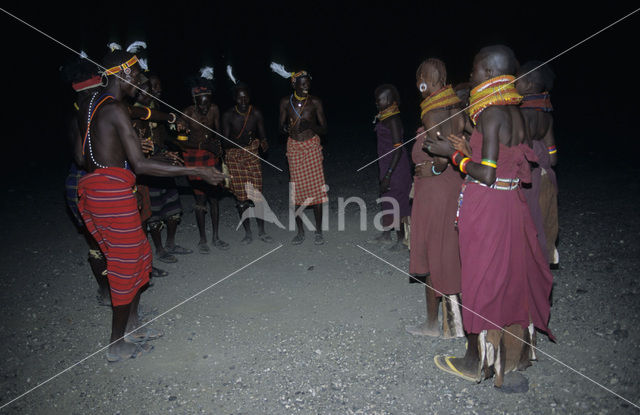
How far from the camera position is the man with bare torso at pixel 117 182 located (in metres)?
3.19

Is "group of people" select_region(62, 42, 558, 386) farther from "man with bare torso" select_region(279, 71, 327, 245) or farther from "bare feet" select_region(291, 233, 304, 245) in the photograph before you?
"bare feet" select_region(291, 233, 304, 245)

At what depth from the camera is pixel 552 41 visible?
72.3 feet

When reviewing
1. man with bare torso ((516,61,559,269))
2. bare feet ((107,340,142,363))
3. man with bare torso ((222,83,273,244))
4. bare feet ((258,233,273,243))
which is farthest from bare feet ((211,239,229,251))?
man with bare torso ((516,61,559,269))

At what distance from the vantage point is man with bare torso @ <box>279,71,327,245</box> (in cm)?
557

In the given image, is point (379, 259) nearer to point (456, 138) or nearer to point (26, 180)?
point (456, 138)

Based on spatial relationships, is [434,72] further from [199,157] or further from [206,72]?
[206,72]

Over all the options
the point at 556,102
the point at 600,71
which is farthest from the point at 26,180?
the point at 600,71

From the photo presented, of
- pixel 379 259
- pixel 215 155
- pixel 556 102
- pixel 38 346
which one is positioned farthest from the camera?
pixel 556 102

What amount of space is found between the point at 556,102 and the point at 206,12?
17666 mm

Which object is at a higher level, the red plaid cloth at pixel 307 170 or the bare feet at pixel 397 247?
the red plaid cloth at pixel 307 170

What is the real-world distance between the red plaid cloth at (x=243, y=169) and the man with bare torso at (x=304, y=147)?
0.47 meters

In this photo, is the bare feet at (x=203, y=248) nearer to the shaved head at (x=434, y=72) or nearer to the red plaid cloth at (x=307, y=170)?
the red plaid cloth at (x=307, y=170)

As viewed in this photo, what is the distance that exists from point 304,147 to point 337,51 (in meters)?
22.5

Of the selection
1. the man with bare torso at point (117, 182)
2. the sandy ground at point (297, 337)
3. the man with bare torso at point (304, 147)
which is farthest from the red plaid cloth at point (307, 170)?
the man with bare torso at point (117, 182)
